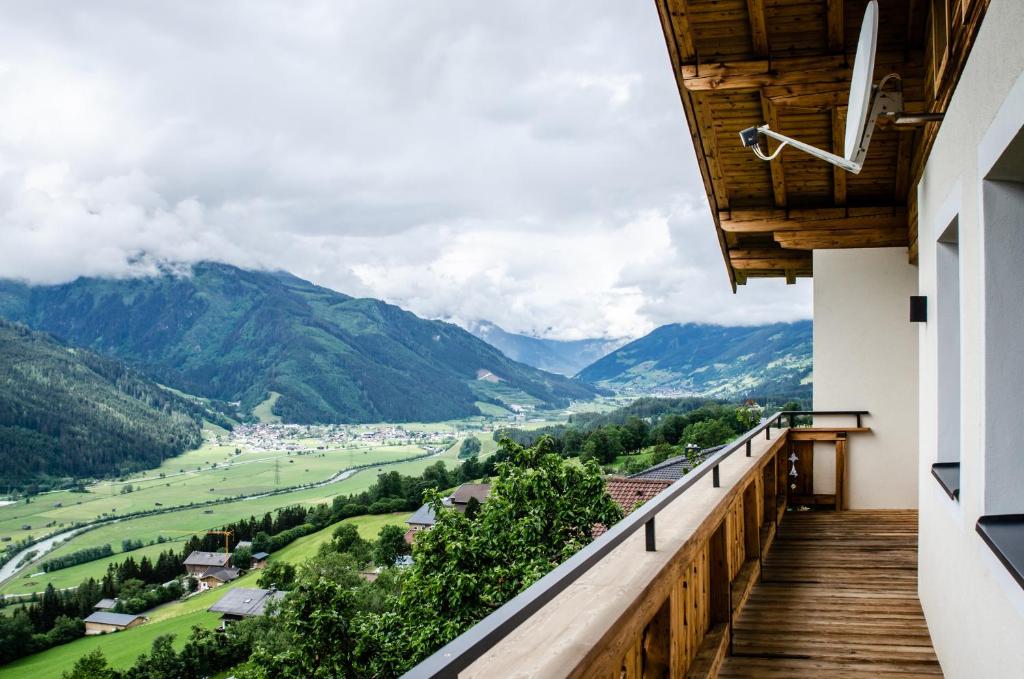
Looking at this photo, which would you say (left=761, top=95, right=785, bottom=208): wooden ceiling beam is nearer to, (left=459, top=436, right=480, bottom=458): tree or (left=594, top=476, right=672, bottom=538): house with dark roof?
(left=594, top=476, right=672, bottom=538): house with dark roof

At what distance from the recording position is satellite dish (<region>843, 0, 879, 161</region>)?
112 inches

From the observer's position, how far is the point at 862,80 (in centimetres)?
305

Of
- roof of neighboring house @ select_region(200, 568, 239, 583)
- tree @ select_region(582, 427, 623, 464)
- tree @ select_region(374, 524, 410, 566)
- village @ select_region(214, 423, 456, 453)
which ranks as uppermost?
tree @ select_region(582, 427, 623, 464)

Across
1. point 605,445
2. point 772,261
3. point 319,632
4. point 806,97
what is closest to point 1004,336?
point 806,97

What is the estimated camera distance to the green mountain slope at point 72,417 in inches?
4875

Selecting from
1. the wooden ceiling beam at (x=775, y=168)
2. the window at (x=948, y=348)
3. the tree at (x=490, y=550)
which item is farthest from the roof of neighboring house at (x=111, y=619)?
the window at (x=948, y=348)

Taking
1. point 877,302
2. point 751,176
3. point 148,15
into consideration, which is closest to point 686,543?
point 751,176

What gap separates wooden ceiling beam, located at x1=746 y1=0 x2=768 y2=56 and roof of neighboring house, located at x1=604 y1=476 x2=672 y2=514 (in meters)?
13.4

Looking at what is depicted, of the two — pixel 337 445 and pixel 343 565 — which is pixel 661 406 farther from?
pixel 337 445

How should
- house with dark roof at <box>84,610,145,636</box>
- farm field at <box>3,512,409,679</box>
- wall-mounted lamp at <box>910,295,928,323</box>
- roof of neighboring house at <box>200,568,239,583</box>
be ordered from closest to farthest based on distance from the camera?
wall-mounted lamp at <box>910,295,928,323</box> < farm field at <box>3,512,409,679</box> < house with dark roof at <box>84,610,145,636</box> < roof of neighboring house at <box>200,568,239,583</box>

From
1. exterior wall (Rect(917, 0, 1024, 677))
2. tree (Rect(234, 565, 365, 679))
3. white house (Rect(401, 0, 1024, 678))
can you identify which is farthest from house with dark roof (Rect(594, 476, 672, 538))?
exterior wall (Rect(917, 0, 1024, 677))

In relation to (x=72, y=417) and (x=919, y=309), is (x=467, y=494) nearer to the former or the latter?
(x=919, y=309)

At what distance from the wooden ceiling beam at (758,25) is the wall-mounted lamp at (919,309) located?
1688mm

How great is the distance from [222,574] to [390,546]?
80.9 feet
